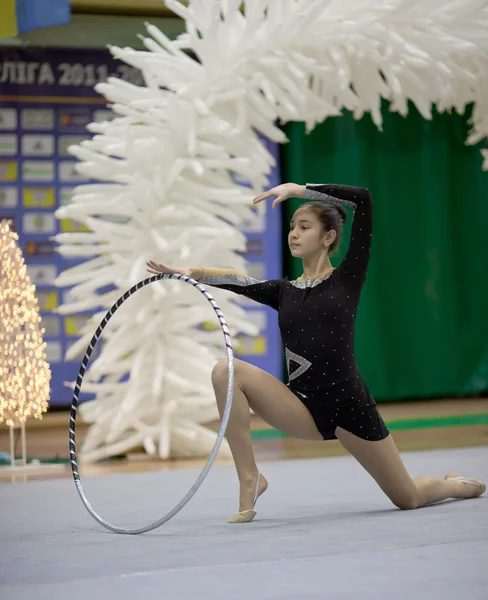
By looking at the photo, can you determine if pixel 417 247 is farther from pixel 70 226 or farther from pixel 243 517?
pixel 243 517

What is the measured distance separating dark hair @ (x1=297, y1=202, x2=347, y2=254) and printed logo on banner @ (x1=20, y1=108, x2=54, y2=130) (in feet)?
13.0

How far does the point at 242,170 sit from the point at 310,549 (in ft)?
8.28

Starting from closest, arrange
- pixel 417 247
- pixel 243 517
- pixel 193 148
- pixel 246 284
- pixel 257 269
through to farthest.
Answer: pixel 243 517
pixel 246 284
pixel 193 148
pixel 257 269
pixel 417 247

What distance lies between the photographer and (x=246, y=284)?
9.92 ft

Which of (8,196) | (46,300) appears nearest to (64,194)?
(8,196)

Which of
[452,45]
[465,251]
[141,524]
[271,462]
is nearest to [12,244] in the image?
[271,462]

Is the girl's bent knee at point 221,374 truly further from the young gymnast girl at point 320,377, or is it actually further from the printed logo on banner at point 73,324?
the printed logo on banner at point 73,324

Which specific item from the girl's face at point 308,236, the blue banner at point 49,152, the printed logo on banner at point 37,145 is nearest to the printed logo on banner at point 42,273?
the blue banner at point 49,152

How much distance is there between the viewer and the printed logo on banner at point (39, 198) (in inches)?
257

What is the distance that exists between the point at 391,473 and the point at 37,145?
4.40 meters

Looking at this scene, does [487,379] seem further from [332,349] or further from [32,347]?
[332,349]

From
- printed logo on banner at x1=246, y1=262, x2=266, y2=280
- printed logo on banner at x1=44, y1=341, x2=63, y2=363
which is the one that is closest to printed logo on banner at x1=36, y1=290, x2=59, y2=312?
printed logo on banner at x1=44, y1=341, x2=63, y2=363

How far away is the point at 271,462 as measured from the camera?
434 cm

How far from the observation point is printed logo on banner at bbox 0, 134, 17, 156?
21.2 ft
